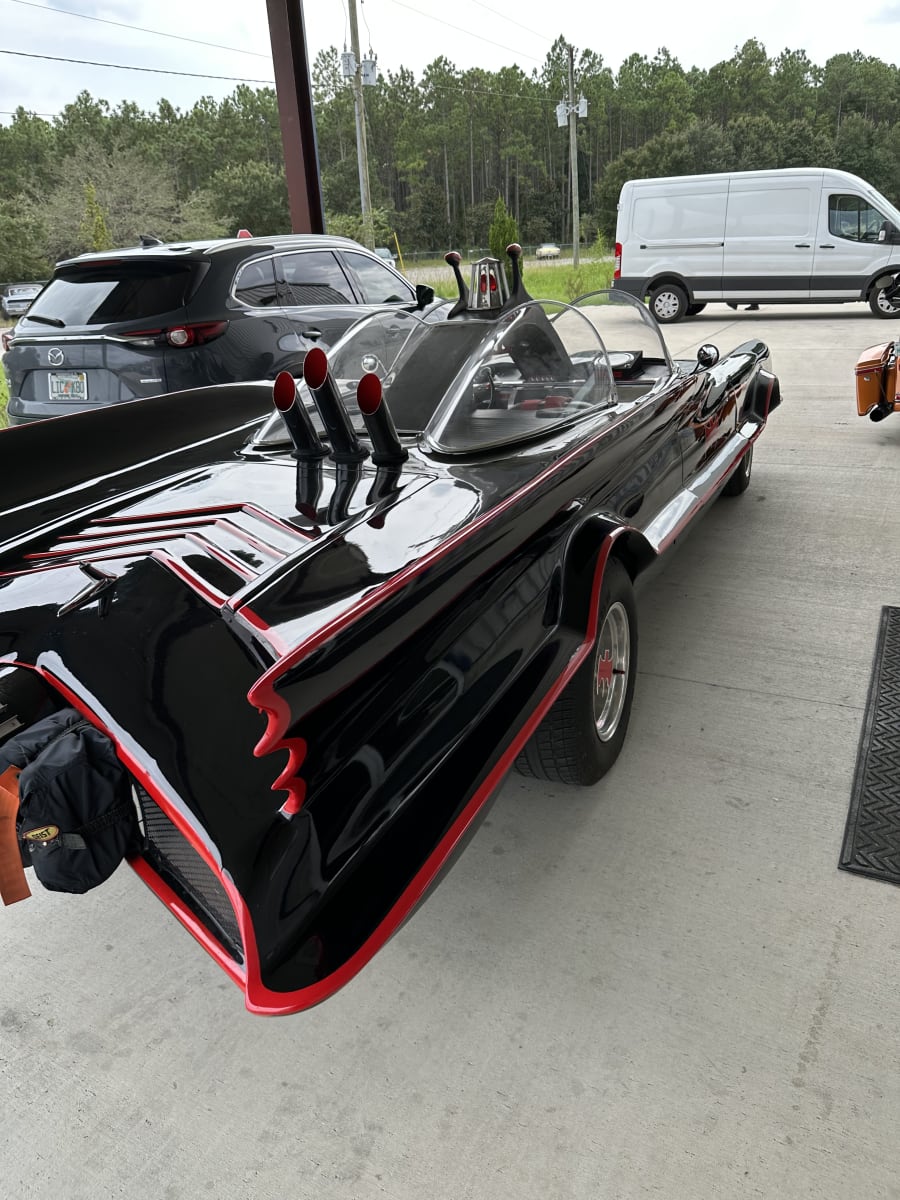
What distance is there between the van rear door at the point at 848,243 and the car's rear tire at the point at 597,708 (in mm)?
12747

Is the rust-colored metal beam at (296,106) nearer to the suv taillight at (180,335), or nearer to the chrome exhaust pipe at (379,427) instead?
the suv taillight at (180,335)

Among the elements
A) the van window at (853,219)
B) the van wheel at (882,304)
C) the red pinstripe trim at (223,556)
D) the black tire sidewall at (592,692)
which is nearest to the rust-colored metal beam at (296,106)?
the black tire sidewall at (592,692)

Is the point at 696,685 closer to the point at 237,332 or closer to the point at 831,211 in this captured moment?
the point at 237,332

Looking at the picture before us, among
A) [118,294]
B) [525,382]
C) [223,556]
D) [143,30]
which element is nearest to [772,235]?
[118,294]

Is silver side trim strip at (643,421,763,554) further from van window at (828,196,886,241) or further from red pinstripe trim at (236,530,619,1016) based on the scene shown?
van window at (828,196,886,241)

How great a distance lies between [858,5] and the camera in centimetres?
7181

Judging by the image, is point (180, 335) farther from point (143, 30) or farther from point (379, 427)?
point (143, 30)

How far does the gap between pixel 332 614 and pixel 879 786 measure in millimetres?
1867

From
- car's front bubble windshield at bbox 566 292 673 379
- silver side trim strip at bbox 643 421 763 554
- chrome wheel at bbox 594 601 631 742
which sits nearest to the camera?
chrome wheel at bbox 594 601 631 742

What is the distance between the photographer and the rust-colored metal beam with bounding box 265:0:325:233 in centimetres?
704

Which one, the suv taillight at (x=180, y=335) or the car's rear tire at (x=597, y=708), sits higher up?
the suv taillight at (x=180, y=335)

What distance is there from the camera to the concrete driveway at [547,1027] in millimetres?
1501

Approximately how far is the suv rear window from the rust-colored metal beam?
2347 mm

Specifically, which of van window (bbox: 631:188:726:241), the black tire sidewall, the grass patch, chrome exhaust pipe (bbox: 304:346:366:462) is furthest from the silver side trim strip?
the grass patch
